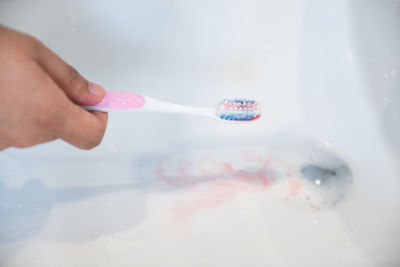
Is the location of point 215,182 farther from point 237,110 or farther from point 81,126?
point 81,126

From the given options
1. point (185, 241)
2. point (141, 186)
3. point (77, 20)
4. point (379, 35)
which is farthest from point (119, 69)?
point (379, 35)

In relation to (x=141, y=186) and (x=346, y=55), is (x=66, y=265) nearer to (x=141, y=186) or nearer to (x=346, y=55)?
(x=141, y=186)

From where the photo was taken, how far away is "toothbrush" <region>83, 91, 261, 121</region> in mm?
460

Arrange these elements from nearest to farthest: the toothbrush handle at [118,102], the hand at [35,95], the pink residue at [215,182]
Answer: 1. the hand at [35,95]
2. the toothbrush handle at [118,102]
3. the pink residue at [215,182]

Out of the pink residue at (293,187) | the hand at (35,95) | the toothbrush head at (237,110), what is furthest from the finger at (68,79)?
the pink residue at (293,187)

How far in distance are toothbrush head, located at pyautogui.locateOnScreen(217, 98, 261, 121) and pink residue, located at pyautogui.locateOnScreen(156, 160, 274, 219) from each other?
0.16 meters

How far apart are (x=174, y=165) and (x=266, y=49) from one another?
0.31 meters

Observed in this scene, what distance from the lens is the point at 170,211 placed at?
23.4 inches

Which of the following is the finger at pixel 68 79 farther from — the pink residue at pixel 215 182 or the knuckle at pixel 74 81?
the pink residue at pixel 215 182

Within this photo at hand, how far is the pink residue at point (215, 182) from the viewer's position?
0.61m

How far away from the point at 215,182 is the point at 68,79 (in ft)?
1.10

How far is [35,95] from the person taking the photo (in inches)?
13.6

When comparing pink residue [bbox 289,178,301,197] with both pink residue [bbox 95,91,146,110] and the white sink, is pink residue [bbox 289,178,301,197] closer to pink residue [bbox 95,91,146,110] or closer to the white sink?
the white sink

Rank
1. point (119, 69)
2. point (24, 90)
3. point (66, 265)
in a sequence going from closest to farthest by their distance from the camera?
point (24, 90), point (66, 265), point (119, 69)
